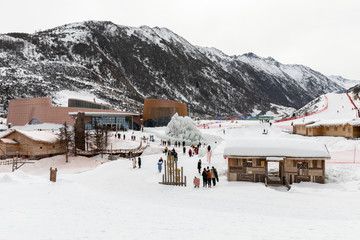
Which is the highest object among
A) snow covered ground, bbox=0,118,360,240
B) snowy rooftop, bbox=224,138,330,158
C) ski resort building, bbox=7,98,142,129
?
ski resort building, bbox=7,98,142,129

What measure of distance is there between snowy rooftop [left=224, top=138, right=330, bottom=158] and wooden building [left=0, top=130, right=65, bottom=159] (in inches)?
1092

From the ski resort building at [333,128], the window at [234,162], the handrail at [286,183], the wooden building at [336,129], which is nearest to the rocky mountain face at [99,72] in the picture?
the ski resort building at [333,128]

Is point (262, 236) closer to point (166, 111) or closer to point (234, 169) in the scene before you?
point (234, 169)

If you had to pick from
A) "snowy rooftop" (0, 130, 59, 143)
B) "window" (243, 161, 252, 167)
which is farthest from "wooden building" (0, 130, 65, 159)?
"window" (243, 161, 252, 167)

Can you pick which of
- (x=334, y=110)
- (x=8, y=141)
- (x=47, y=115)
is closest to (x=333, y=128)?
(x=334, y=110)

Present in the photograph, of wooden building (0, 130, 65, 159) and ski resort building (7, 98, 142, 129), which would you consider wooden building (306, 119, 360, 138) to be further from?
wooden building (0, 130, 65, 159)

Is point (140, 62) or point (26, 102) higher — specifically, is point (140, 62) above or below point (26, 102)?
above

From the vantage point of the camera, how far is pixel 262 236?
7590mm

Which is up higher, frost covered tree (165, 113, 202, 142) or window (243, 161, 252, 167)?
frost covered tree (165, 113, 202, 142)

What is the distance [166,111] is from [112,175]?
152 feet

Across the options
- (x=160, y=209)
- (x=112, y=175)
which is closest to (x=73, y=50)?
(x=112, y=175)

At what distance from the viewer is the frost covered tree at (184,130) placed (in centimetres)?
4271

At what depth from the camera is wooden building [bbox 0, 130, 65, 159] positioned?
33.2m

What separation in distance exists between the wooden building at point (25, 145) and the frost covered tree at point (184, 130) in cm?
1866
